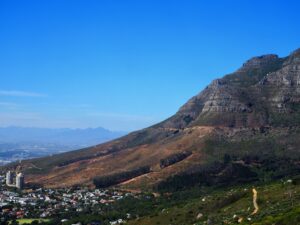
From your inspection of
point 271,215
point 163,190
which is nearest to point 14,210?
point 163,190

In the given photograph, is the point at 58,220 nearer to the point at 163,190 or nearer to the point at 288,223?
the point at 163,190

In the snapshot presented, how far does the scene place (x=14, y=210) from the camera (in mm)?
138500

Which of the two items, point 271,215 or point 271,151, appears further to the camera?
point 271,151

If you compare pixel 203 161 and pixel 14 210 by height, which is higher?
pixel 203 161

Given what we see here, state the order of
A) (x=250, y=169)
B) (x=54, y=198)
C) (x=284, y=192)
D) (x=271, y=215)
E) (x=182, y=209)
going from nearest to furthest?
1. (x=271, y=215)
2. (x=284, y=192)
3. (x=182, y=209)
4. (x=54, y=198)
5. (x=250, y=169)

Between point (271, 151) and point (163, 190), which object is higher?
point (271, 151)

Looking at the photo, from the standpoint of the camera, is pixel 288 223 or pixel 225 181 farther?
pixel 225 181

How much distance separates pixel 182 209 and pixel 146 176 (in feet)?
236

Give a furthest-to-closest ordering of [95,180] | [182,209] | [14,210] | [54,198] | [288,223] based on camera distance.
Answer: [95,180]
[54,198]
[14,210]
[182,209]
[288,223]

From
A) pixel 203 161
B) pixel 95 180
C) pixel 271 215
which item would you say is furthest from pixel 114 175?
pixel 271 215

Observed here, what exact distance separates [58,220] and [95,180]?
208 ft

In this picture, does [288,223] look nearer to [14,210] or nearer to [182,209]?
[182,209]

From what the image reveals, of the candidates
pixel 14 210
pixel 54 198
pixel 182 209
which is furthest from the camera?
pixel 54 198

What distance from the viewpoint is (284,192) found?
93.5m
